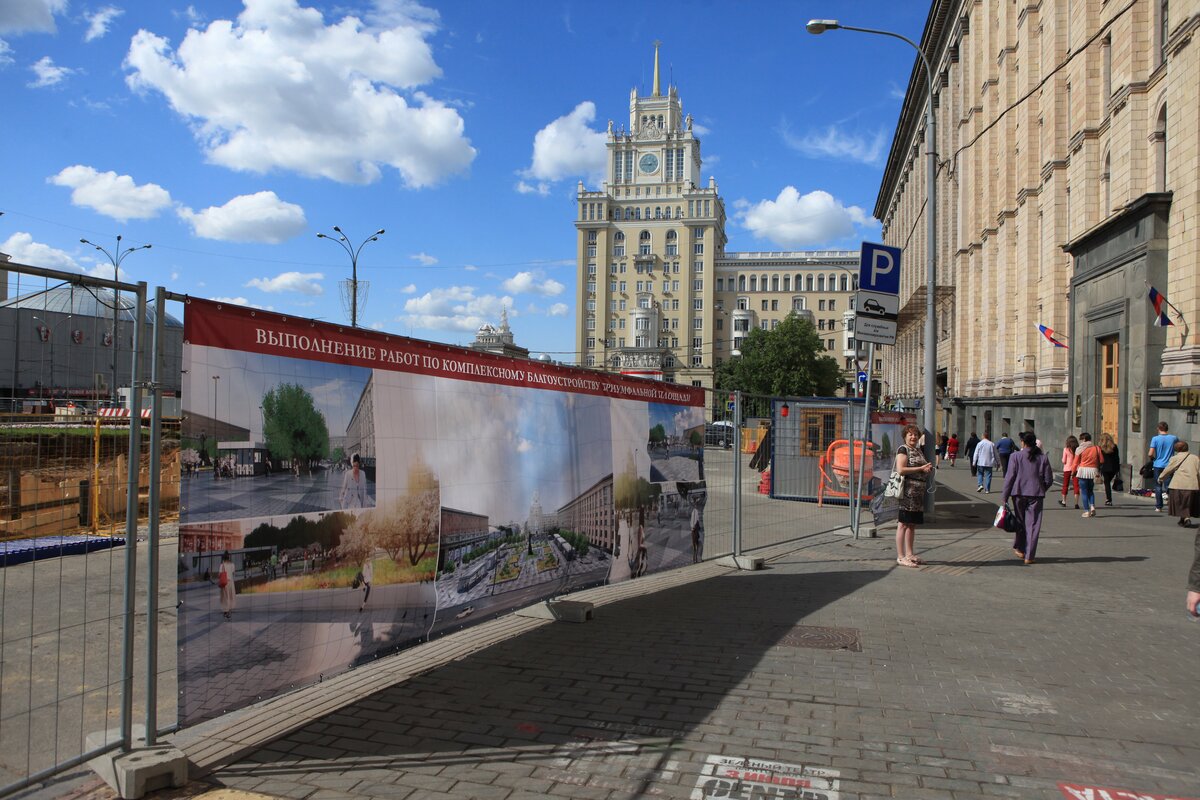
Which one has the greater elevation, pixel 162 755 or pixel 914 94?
pixel 914 94

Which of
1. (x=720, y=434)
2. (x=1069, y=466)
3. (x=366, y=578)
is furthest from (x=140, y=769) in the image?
(x=1069, y=466)

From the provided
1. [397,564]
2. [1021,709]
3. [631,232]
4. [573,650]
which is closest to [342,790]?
[397,564]

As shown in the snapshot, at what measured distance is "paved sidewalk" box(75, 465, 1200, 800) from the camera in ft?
13.6

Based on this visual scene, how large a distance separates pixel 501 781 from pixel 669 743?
39.8 inches

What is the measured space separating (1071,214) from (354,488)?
96.3ft

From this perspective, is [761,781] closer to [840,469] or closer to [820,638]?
[820,638]

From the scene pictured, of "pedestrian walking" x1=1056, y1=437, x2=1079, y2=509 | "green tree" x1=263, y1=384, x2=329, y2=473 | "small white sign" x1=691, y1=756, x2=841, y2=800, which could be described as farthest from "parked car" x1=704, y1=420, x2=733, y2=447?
"pedestrian walking" x1=1056, y1=437, x2=1079, y2=509

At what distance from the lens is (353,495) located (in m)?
4.73

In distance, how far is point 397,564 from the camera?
5.09m

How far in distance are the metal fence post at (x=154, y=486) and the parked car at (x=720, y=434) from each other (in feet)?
26.9

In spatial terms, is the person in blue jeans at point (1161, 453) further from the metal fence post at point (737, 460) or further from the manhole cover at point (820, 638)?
the manhole cover at point (820, 638)

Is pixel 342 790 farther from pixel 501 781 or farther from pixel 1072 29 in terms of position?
pixel 1072 29

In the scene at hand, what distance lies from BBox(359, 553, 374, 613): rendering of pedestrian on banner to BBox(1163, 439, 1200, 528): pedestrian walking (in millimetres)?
14619

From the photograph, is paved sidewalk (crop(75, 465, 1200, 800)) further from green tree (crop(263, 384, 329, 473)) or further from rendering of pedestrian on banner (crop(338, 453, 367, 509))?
green tree (crop(263, 384, 329, 473))
